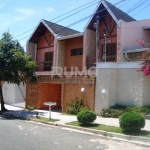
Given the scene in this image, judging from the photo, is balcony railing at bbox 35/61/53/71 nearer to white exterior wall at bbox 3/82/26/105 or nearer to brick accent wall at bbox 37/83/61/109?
brick accent wall at bbox 37/83/61/109

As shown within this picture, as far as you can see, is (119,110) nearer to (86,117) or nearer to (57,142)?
(86,117)

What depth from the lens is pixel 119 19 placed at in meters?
14.6

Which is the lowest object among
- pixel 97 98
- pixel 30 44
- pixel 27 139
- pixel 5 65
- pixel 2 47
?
pixel 27 139

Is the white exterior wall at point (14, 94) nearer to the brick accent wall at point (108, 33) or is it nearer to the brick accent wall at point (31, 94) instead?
the brick accent wall at point (31, 94)

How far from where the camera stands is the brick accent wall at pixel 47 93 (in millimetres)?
18531

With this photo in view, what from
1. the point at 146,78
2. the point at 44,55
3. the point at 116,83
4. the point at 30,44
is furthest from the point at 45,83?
the point at 146,78

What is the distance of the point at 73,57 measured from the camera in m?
19.1

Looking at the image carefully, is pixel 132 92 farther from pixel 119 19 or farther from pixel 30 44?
pixel 30 44

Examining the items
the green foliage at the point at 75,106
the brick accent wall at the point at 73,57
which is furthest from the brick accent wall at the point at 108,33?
the green foliage at the point at 75,106

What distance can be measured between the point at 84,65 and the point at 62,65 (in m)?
3.70

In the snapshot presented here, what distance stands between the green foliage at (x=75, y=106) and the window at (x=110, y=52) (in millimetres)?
4095

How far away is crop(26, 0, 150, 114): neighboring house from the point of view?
13.3 metres

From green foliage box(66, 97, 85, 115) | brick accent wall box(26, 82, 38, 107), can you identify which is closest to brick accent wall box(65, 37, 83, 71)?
brick accent wall box(26, 82, 38, 107)

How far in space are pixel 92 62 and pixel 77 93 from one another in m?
3.23
